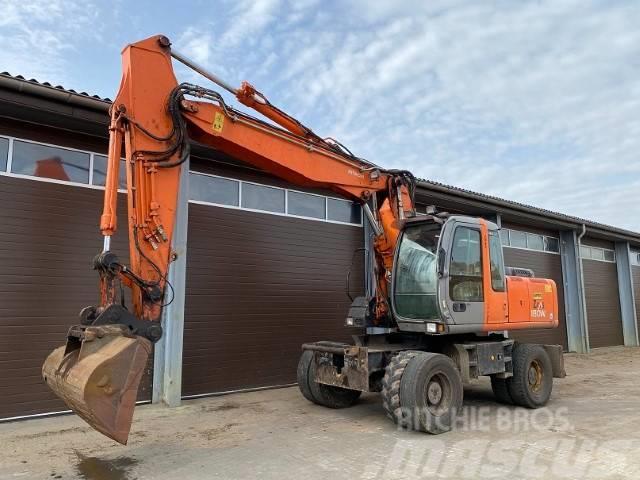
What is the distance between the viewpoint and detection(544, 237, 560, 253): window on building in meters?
17.4

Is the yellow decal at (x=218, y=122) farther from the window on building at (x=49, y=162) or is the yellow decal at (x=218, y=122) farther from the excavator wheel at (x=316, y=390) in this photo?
the excavator wheel at (x=316, y=390)

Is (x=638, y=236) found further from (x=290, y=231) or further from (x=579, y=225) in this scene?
(x=290, y=231)

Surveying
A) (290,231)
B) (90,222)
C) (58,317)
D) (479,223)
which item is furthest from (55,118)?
(479,223)

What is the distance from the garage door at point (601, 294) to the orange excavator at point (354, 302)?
10.7 meters

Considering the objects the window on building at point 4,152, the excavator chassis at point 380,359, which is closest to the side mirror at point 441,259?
the excavator chassis at point 380,359

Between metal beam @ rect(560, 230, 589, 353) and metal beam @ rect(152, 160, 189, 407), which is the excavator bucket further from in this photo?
metal beam @ rect(560, 230, 589, 353)

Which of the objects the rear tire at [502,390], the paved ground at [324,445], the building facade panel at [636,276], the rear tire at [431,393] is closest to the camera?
the paved ground at [324,445]

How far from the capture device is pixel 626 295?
1986cm

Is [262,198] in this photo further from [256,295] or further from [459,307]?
[459,307]

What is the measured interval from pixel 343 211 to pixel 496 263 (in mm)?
4552


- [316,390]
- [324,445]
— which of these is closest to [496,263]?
[316,390]

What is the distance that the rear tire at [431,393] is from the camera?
244 inches

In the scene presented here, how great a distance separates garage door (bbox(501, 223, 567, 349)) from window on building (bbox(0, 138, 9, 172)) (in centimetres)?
1314
